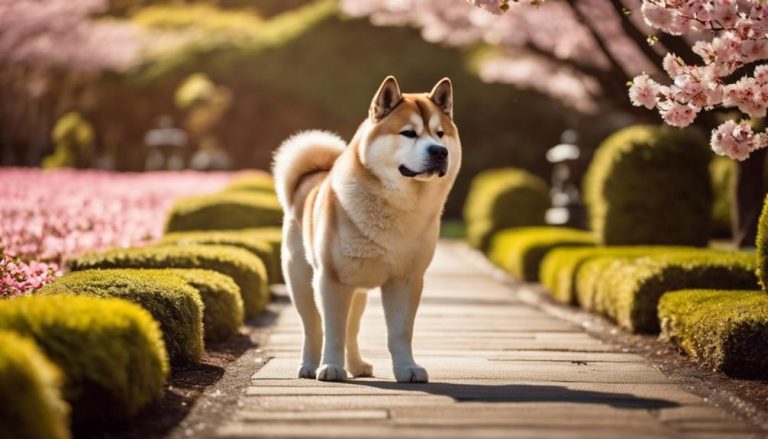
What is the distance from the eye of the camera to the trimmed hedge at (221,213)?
15047 millimetres

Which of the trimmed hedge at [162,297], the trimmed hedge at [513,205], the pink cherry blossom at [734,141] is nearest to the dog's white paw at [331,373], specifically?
the trimmed hedge at [162,297]

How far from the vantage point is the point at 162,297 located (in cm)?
712

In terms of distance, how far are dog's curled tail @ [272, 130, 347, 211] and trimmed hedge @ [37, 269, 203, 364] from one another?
0.94 m

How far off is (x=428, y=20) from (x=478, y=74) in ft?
46.7

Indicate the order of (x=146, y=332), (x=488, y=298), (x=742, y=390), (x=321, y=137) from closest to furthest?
(x=146, y=332) → (x=742, y=390) → (x=321, y=137) → (x=488, y=298)

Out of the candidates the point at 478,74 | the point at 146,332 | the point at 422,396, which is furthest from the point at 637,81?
the point at 478,74

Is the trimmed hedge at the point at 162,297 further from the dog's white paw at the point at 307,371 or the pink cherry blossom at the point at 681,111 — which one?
the pink cherry blossom at the point at 681,111

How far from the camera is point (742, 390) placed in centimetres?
662

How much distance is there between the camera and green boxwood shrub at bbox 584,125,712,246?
13383 mm

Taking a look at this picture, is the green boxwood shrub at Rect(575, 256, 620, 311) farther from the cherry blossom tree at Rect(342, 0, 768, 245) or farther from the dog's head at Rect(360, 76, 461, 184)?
the dog's head at Rect(360, 76, 461, 184)

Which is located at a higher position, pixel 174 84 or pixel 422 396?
pixel 174 84

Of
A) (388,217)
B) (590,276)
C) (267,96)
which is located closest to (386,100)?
(388,217)

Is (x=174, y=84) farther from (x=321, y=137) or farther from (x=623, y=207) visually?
(x=321, y=137)

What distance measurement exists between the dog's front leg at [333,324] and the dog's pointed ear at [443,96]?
1229mm
